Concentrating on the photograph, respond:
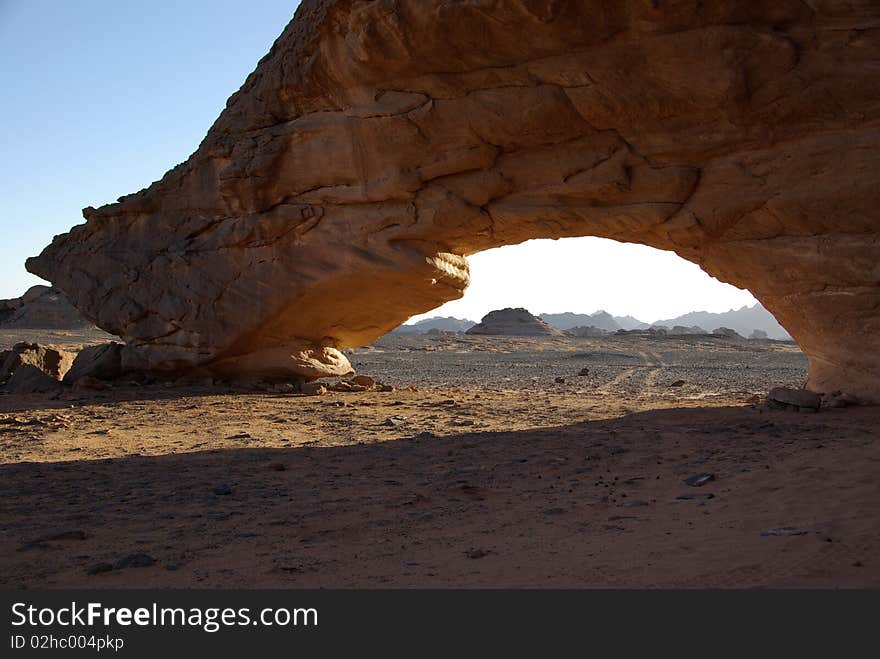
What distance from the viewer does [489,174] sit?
35.4 ft

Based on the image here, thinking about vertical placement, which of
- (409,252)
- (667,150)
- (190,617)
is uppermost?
(667,150)

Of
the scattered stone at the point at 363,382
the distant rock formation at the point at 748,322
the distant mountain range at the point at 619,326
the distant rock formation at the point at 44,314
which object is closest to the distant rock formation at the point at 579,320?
the distant mountain range at the point at 619,326

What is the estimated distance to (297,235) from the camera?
12.4 metres

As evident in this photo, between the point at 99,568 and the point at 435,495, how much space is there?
251 cm

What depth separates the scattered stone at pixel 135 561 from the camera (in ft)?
12.8

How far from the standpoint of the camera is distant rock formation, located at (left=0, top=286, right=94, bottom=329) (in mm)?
38375

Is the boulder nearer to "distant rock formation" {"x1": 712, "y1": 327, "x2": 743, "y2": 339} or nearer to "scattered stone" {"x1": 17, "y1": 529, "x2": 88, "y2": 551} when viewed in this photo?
"scattered stone" {"x1": 17, "y1": 529, "x2": 88, "y2": 551}

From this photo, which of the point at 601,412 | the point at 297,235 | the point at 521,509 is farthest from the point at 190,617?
the point at 297,235

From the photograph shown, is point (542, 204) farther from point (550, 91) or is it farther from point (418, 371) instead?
point (418, 371)

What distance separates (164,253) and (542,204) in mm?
7311

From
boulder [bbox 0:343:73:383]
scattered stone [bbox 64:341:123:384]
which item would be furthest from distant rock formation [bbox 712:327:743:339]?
boulder [bbox 0:343:73:383]

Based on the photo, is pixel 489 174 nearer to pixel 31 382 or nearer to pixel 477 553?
pixel 477 553

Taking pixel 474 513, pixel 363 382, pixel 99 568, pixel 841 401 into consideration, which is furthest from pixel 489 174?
pixel 99 568

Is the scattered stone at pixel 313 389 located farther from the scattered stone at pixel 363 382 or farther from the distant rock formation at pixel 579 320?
the distant rock formation at pixel 579 320
